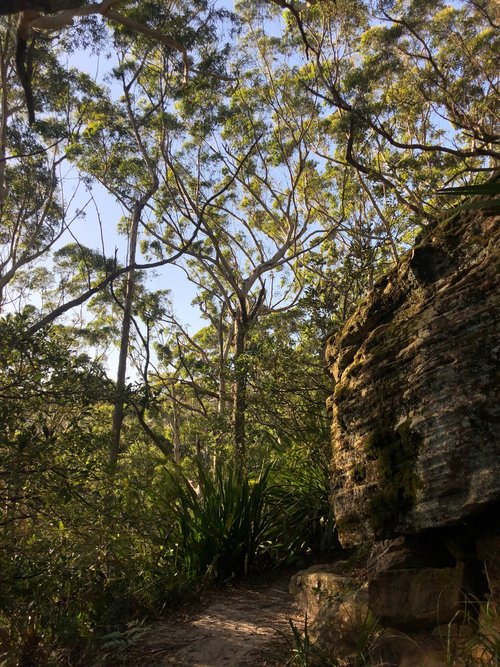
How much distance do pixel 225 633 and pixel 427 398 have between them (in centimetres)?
221

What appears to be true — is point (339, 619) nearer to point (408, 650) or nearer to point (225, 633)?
point (408, 650)

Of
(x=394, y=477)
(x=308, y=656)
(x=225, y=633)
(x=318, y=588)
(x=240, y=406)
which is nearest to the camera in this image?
(x=308, y=656)

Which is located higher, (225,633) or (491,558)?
(491,558)

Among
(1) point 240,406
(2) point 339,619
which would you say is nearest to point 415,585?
(2) point 339,619

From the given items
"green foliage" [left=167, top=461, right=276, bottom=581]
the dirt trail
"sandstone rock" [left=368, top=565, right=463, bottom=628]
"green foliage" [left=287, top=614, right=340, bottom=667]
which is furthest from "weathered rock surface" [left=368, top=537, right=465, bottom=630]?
"green foliage" [left=167, top=461, right=276, bottom=581]

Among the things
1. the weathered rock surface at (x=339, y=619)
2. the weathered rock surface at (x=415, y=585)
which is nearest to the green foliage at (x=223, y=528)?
the weathered rock surface at (x=339, y=619)

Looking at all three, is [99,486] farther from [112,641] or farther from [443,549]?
[443,549]

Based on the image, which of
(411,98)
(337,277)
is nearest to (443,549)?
(337,277)

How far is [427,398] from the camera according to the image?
3072mm

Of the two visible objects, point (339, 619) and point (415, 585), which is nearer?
point (415, 585)

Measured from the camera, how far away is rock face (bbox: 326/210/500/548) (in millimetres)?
2768

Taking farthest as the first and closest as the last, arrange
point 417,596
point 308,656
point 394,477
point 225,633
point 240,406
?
point 240,406, point 225,633, point 394,477, point 308,656, point 417,596

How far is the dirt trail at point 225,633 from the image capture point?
339cm

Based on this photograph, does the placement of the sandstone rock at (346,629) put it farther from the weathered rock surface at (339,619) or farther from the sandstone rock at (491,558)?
the sandstone rock at (491,558)
